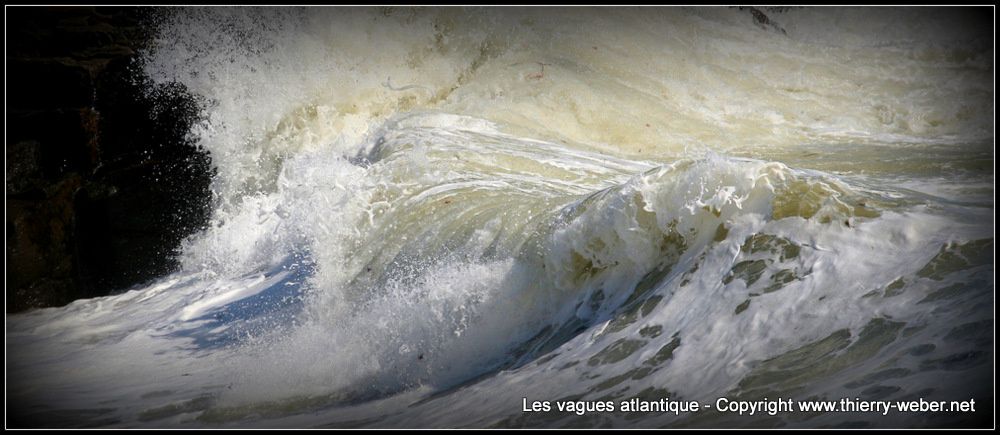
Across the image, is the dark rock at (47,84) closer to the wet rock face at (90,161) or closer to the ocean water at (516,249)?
the wet rock face at (90,161)

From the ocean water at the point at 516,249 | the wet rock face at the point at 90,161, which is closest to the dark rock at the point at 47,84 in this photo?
the wet rock face at the point at 90,161

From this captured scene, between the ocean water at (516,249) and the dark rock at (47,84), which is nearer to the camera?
the ocean water at (516,249)

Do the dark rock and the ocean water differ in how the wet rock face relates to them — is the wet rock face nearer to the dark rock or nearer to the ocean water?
the dark rock

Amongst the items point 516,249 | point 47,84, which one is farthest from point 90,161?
point 516,249

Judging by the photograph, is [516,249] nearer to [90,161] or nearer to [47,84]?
[90,161]

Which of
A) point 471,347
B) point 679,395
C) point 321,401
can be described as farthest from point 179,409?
point 679,395

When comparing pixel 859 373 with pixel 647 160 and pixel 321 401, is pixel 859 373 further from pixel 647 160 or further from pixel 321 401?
pixel 647 160
